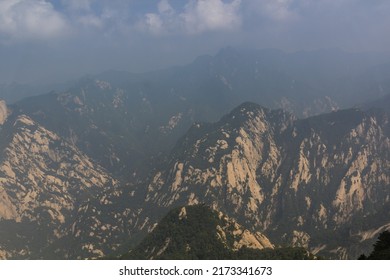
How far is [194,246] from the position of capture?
138 metres

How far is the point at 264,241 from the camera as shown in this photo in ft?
620

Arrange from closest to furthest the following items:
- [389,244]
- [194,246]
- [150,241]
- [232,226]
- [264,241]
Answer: [389,244]
[194,246]
[150,241]
[232,226]
[264,241]

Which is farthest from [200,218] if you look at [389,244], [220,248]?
[389,244]

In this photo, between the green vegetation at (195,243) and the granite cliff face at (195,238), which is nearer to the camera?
the green vegetation at (195,243)

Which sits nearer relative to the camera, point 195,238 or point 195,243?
point 195,243

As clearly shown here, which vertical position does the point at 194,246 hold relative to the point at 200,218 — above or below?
below

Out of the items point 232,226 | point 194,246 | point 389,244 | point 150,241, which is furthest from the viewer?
point 232,226

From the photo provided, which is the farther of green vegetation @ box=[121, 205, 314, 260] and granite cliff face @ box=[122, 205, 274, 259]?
granite cliff face @ box=[122, 205, 274, 259]

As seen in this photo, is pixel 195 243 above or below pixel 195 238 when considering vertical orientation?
below
